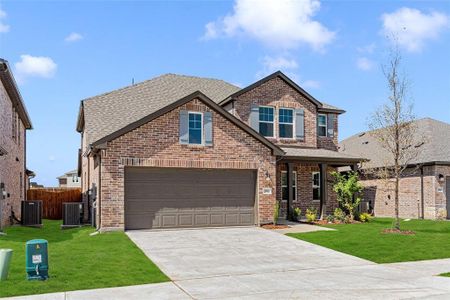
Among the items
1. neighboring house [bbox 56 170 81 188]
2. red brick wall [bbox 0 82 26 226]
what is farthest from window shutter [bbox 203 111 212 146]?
neighboring house [bbox 56 170 81 188]

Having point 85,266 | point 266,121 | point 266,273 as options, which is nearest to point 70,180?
point 266,121

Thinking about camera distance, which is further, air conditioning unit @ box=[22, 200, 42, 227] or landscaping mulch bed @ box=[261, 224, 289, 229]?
air conditioning unit @ box=[22, 200, 42, 227]

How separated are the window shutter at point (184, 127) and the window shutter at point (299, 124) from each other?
26.5 ft

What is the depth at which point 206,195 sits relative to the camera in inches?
760

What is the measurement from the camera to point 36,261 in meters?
9.96

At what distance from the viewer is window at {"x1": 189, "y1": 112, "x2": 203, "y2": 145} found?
19031 millimetres

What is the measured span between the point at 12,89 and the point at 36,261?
13780mm

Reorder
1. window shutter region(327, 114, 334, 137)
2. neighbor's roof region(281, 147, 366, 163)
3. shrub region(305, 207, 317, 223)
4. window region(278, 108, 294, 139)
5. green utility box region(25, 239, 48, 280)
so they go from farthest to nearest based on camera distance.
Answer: window shutter region(327, 114, 334, 137) → window region(278, 108, 294, 139) → neighbor's roof region(281, 147, 366, 163) → shrub region(305, 207, 317, 223) → green utility box region(25, 239, 48, 280)

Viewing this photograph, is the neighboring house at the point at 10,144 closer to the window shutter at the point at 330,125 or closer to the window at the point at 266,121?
the window at the point at 266,121

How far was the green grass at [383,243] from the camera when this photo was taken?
13.7 m

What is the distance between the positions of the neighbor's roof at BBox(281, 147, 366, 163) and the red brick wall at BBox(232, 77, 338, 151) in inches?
25.9

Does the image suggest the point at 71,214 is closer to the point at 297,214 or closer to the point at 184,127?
the point at 184,127

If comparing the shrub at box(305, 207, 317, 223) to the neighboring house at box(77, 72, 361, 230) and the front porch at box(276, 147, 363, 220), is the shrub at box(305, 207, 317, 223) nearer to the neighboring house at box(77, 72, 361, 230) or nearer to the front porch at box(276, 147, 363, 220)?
the front porch at box(276, 147, 363, 220)

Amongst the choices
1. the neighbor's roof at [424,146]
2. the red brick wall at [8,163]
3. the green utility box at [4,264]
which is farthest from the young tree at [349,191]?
the green utility box at [4,264]
